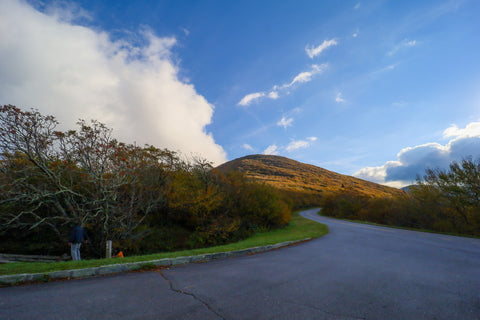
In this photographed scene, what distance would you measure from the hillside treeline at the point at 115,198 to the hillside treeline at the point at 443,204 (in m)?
15.5

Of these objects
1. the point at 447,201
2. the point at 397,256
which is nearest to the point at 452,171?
the point at 447,201

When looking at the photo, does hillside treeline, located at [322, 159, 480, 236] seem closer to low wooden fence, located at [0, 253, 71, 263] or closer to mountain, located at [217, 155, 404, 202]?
low wooden fence, located at [0, 253, 71, 263]

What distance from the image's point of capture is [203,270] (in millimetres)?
5832

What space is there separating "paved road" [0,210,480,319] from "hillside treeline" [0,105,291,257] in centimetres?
950

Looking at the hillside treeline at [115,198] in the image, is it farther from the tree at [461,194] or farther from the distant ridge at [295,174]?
the distant ridge at [295,174]

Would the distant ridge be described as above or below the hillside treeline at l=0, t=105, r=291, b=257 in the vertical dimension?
above

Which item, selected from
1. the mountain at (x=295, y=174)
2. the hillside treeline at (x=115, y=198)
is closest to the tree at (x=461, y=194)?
the hillside treeline at (x=115, y=198)

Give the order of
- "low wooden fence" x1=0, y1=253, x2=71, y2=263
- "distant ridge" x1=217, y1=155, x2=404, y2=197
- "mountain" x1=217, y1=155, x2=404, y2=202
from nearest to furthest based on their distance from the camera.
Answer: "low wooden fence" x1=0, y1=253, x2=71, y2=263, "mountain" x1=217, y1=155, x2=404, y2=202, "distant ridge" x1=217, y1=155, x2=404, y2=197

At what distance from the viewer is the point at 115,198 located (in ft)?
43.1

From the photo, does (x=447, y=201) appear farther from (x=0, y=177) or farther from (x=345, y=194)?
(x=0, y=177)

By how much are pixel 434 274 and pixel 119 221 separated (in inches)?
622

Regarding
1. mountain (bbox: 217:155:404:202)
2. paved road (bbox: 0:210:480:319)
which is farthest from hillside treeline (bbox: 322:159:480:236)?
mountain (bbox: 217:155:404:202)

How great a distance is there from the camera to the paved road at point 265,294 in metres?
3.22

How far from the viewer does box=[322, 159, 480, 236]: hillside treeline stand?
18594 mm
